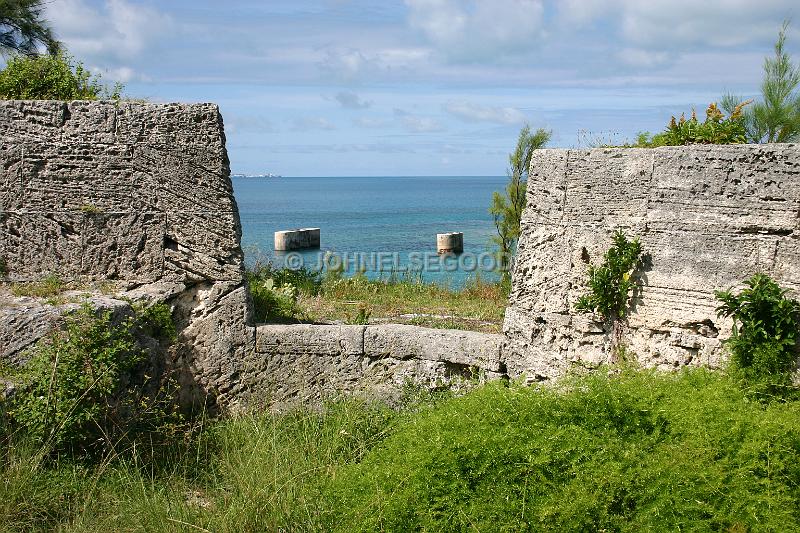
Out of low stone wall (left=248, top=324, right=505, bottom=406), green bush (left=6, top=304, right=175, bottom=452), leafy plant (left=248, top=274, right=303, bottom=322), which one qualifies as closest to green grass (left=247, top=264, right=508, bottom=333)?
leafy plant (left=248, top=274, right=303, bottom=322)

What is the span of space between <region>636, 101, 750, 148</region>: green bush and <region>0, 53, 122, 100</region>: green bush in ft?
15.5

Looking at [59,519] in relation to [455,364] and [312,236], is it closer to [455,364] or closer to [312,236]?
[455,364]

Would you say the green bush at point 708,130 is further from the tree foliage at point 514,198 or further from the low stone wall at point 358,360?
the tree foliage at point 514,198

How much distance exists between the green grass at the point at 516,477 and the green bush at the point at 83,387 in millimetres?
204

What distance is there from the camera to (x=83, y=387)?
19.2 feet

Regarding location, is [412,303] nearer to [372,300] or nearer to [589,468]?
[372,300]

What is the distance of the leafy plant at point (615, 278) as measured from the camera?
232 inches

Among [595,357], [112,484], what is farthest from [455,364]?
[112,484]

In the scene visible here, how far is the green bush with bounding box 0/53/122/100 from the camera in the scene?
7160 mm

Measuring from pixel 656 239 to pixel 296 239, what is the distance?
35.1 meters

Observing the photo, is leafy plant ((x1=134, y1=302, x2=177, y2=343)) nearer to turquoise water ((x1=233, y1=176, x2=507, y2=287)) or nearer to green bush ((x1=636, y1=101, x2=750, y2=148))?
green bush ((x1=636, y1=101, x2=750, y2=148))

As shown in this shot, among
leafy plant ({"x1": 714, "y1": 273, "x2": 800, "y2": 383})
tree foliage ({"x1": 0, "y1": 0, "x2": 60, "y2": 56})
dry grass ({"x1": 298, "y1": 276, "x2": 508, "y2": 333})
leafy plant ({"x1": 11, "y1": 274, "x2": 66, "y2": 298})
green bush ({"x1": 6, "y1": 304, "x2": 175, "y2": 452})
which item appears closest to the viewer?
leafy plant ({"x1": 714, "y1": 273, "x2": 800, "y2": 383})

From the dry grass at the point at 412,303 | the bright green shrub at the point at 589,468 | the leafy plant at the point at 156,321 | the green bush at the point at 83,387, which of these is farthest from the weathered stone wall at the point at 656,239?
the green bush at the point at 83,387

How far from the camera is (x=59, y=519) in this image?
529 centimetres
